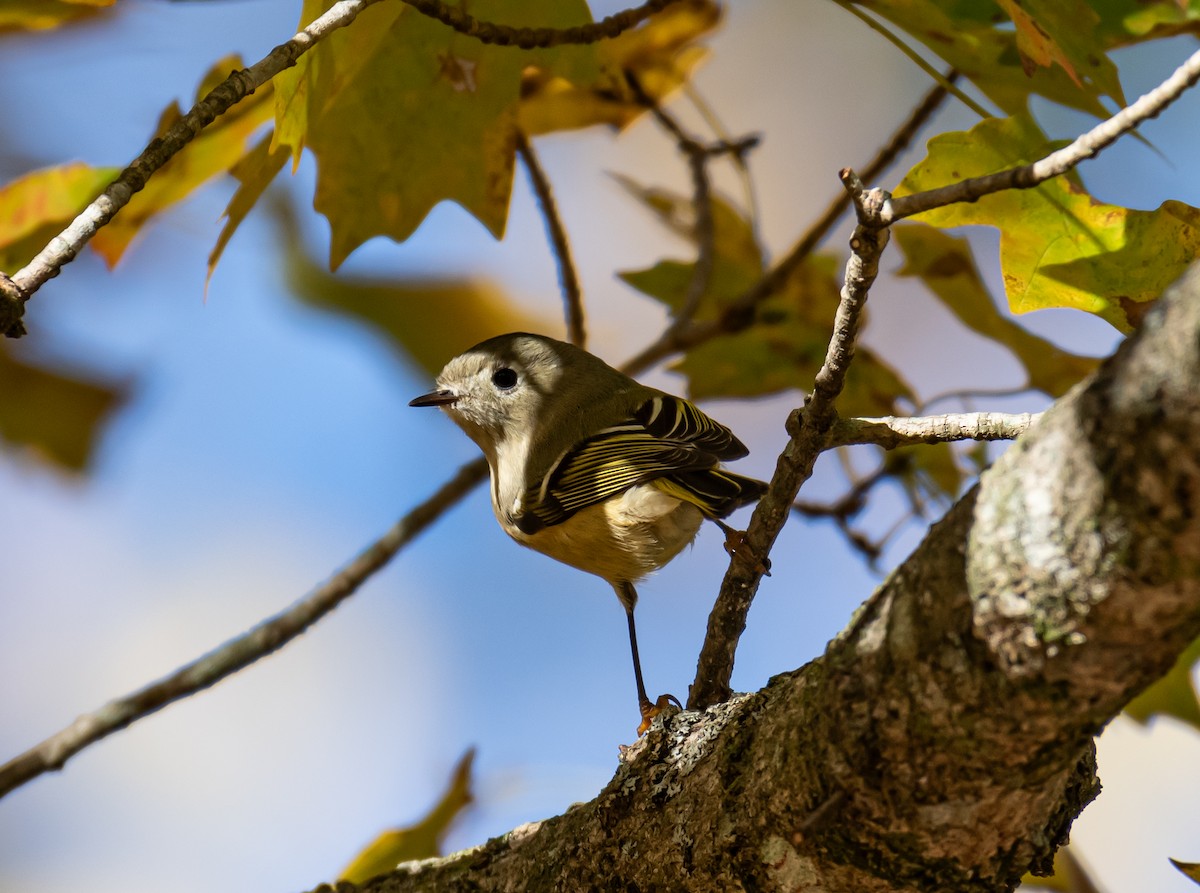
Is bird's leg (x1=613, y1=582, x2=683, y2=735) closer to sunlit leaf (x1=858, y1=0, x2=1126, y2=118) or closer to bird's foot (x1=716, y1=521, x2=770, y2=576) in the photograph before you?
bird's foot (x1=716, y1=521, x2=770, y2=576)

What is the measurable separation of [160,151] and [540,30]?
1.88ft

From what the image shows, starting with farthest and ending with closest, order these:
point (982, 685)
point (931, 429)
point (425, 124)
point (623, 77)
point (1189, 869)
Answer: point (623, 77) → point (425, 124) → point (931, 429) → point (1189, 869) → point (982, 685)

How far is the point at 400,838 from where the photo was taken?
162cm

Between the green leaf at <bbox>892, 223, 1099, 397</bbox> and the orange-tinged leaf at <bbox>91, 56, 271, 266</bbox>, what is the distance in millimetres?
821

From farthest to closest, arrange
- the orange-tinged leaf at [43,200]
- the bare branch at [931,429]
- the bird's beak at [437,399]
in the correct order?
1. the bird's beak at [437,399]
2. the orange-tinged leaf at [43,200]
3. the bare branch at [931,429]

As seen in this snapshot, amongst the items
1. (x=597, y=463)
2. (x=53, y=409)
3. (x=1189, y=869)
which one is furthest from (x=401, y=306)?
(x=1189, y=869)

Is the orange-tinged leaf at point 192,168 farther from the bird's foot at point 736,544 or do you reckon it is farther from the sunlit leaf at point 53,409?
the sunlit leaf at point 53,409

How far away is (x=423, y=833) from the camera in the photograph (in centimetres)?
162

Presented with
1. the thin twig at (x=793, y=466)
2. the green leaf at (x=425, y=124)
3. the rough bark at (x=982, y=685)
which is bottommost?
the rough bark at (x=982, y=685)

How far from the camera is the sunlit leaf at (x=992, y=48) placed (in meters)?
1.12

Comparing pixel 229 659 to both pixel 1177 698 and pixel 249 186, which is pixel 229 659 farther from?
A: pixel 1177 698

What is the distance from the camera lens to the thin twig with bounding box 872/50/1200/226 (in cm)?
76

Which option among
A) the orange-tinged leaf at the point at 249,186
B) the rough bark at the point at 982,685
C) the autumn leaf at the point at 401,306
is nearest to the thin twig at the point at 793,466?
the rough bark at the point at 982,685

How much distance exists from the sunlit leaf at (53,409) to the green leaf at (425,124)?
1421 millimetres
